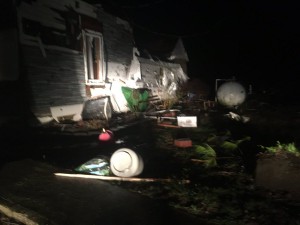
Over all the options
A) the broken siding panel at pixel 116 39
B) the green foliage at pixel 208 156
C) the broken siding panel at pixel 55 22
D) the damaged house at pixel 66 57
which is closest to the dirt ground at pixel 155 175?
the green foliage at pixel 208 156

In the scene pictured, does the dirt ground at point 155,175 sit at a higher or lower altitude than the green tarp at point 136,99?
lower

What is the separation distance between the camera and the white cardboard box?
1115cm

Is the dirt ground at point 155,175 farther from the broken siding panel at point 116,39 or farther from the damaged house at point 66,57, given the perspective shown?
the broken siding panel at point 116,39

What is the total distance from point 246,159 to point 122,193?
3.74 m

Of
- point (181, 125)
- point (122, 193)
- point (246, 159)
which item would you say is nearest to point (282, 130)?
point (181, 125)

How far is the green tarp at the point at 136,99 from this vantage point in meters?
14.4

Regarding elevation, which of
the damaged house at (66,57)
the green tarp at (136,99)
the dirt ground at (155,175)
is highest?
the damaged house at (66,57)

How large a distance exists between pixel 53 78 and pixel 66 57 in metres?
1.12

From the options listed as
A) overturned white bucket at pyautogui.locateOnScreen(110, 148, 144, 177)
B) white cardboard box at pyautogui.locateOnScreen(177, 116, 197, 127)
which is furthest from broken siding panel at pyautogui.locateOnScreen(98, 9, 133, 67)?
overturned white bucket at pyautogui.locateOnScreen(110, 148, 144, 177)

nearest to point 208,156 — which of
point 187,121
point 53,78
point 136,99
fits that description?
point 187,121

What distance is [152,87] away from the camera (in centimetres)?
1919

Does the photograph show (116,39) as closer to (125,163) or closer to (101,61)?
(101,61)

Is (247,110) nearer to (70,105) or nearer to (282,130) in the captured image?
(282,130)

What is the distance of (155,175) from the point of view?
581 centimetres
